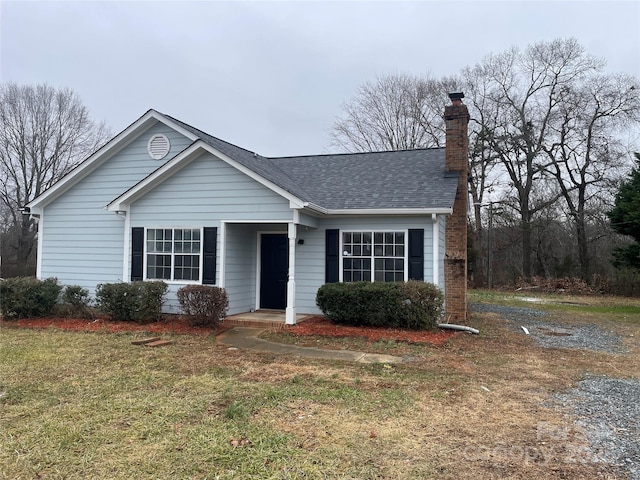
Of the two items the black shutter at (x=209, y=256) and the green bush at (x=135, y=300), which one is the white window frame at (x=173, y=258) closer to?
the black shutter at (x=209, y=256)

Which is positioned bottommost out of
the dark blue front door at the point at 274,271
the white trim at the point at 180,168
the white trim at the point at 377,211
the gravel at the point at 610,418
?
the gravel at the point at 610,418

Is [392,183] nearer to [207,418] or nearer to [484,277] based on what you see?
[207,418]

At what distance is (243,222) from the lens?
10.7 meters

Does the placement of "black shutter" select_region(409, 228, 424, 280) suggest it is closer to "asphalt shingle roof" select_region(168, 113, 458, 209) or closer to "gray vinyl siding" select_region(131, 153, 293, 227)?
"asphalt shingle roof" select_region(168, 113, 458, 209)

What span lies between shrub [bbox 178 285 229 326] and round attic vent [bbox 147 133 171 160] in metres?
4.47

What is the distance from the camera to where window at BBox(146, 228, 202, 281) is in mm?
11227

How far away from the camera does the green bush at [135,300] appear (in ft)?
33.8

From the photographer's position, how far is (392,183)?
12.2m

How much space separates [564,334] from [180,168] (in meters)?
9.95

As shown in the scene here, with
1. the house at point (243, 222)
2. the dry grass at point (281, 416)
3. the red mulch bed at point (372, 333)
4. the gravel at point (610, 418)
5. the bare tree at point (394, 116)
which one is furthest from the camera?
the bare tree at point (394, 116)

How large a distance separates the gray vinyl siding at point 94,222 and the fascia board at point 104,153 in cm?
12

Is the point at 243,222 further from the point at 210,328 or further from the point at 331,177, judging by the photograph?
the point at 331,177

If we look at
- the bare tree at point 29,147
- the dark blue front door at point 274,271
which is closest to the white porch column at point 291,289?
the dark blue front door at point 274,271

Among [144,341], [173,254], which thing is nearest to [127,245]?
[173,254]
